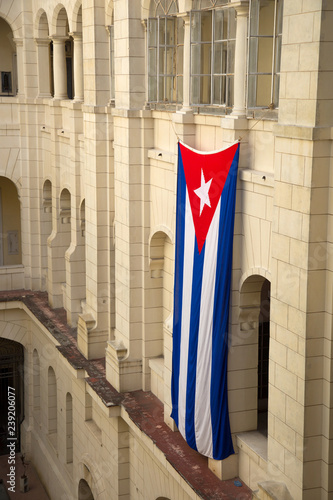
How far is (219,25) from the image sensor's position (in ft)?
43.4

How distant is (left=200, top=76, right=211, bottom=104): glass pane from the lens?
13.9 m

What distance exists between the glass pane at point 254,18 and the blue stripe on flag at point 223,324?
192cm

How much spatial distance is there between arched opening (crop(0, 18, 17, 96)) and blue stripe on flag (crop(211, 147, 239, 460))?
1764 centimetres

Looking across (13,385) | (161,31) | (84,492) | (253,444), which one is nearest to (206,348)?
(253,444)

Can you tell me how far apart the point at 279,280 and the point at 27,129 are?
16.5m

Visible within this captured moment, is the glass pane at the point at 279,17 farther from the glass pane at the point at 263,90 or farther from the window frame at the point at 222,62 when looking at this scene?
the window frame at the point at 222,62

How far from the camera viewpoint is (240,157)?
40.7ft

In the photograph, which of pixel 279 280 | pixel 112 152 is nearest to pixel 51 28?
pixel 112 152

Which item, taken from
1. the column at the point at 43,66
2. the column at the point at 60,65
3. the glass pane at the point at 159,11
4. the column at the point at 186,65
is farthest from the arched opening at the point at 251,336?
the column at the point at 43,66

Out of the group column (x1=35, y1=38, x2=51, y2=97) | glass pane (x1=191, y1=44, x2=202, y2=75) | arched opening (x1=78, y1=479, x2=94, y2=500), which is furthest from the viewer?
column (x1=35, y1=38, x2=51, y2=97)

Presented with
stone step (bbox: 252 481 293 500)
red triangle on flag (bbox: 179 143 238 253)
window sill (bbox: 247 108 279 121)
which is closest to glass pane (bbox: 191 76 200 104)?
red triangle on flag (bbox: 179 143 238 253)

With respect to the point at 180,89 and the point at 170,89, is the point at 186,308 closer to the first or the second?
the point at 180,89

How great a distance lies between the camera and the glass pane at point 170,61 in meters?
15.5

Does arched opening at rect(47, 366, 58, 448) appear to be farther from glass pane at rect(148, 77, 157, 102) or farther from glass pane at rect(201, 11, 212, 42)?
glass pane at rect(201, 11, 212, 42)
